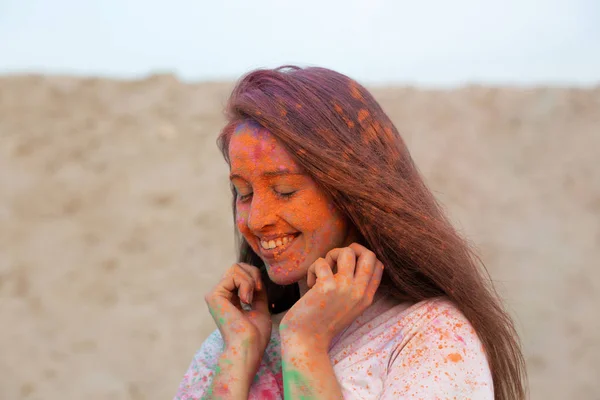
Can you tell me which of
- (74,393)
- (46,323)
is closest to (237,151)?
(74,393)

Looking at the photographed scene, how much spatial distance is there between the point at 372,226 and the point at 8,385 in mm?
9137

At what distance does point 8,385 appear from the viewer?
10195 mm

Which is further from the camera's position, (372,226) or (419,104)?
(419,104)

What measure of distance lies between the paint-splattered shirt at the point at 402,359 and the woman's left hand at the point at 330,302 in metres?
0.12

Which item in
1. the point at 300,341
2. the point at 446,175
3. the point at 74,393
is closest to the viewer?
the point at 300,341

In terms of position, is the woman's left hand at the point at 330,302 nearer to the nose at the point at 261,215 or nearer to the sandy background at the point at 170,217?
the nose at the point at 261,215

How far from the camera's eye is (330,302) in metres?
2.18

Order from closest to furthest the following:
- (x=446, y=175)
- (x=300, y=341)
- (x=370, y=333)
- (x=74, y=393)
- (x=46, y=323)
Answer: (x=300, y=341), (x=370, y=333), (x=74, y=393), (x=46, y=323), (x=446, y=175)

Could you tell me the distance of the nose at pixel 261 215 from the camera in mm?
2312

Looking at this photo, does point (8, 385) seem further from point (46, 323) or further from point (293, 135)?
point (293, 135)

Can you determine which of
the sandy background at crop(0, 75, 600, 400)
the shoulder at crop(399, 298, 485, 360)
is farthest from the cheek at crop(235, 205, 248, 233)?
the sandy background at crop(0, 75, 600, 400)

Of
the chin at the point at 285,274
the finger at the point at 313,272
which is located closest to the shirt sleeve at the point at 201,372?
the chin at the point at 285,274

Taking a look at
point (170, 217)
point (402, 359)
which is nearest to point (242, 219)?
point (402, 359)

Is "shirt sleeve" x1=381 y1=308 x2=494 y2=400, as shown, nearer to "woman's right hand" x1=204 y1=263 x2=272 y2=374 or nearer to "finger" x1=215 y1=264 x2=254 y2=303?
"woman's right hand" x1=204 y1=263 x2=272 y2=374
